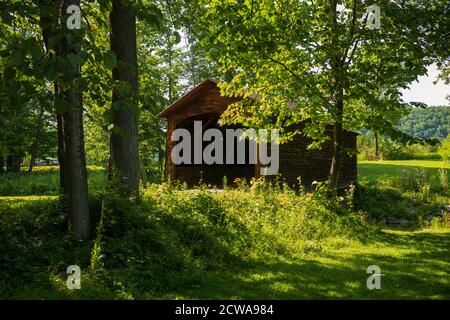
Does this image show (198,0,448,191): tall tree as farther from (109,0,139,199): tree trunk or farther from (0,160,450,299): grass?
(0,160,450,299): grass

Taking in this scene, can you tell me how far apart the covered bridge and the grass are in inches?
268

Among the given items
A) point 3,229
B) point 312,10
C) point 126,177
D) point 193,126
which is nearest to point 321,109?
point 312,10

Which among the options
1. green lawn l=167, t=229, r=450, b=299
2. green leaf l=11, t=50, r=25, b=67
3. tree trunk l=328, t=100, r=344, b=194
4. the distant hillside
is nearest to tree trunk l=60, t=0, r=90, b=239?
green lawn l=167, t=229, r=450, b=299

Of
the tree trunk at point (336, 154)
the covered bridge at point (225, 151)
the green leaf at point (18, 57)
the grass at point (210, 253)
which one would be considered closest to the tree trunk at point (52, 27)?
the green leaf at point (18, 57)

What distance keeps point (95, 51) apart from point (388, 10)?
8.49 meters

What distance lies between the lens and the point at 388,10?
10227mm

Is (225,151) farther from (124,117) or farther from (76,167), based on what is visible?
(76,167)

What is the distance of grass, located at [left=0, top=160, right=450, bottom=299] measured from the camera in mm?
5633

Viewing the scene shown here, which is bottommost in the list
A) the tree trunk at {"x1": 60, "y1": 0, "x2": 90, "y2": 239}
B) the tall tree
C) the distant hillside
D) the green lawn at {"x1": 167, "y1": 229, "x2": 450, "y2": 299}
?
the green lawn at {"x1": 167, "y1": 229, "x2": 450, "y2": 299}

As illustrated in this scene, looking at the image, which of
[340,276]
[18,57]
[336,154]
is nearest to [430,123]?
[336,154]

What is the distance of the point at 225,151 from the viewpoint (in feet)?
72.8

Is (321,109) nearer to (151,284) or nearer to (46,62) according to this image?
(151,284)

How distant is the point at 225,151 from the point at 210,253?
1486 cm
